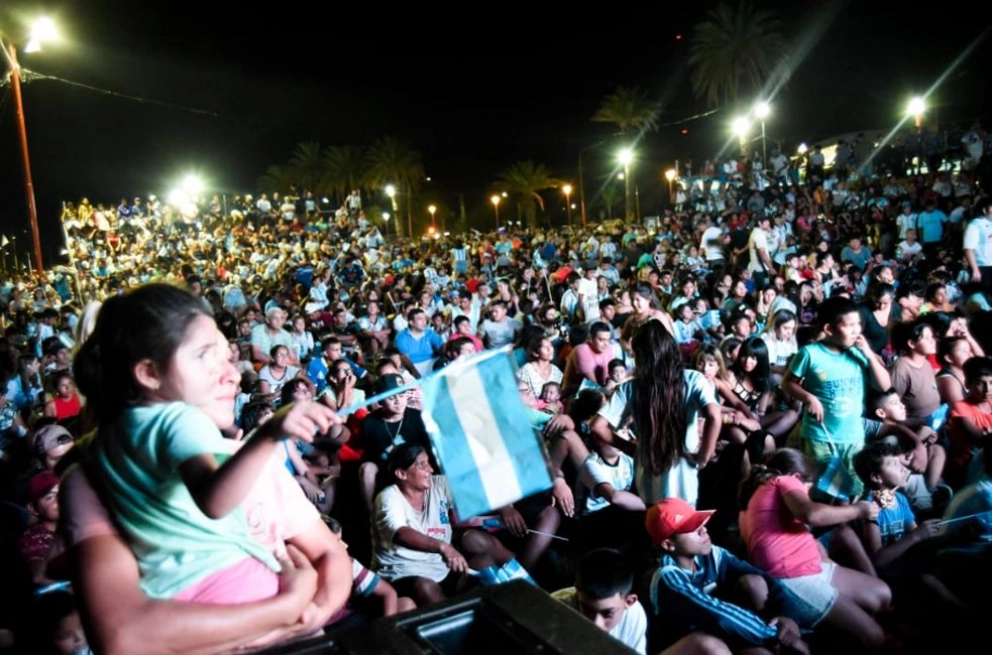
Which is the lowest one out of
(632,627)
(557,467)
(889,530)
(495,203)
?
(889,530)

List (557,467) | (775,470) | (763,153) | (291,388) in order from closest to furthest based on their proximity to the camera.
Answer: (775,470) → (557,467) → (291,388) → (763,153)

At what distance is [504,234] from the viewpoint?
30641mm

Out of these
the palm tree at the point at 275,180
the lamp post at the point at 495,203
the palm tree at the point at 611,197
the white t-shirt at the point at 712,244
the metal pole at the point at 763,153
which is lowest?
the white t-shirt at the point at 712,244

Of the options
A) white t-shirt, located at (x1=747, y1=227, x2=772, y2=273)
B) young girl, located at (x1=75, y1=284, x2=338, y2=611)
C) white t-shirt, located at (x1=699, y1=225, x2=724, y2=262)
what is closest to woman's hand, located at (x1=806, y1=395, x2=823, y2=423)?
young girl, located at (x1=75, y1=284, x2=338, y2=611)

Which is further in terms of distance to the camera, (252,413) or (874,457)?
(252,413)

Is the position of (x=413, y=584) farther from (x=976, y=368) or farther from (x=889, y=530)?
(x=976, y=368)

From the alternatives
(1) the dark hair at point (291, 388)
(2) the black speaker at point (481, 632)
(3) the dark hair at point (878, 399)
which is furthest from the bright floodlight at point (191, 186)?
(2) the black speaker at point (481, 632)

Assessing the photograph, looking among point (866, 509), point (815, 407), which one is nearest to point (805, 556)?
point (866, 509)

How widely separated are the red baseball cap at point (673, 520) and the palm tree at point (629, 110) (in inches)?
1869

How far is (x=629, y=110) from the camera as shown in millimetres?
48250

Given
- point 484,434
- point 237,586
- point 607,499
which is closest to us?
point 237,586

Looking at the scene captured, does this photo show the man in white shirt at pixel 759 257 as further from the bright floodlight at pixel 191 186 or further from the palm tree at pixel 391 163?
the palm tree at pixel 391 163

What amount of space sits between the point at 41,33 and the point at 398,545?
1538 cm

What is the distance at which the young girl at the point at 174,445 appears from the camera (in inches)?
57.5
